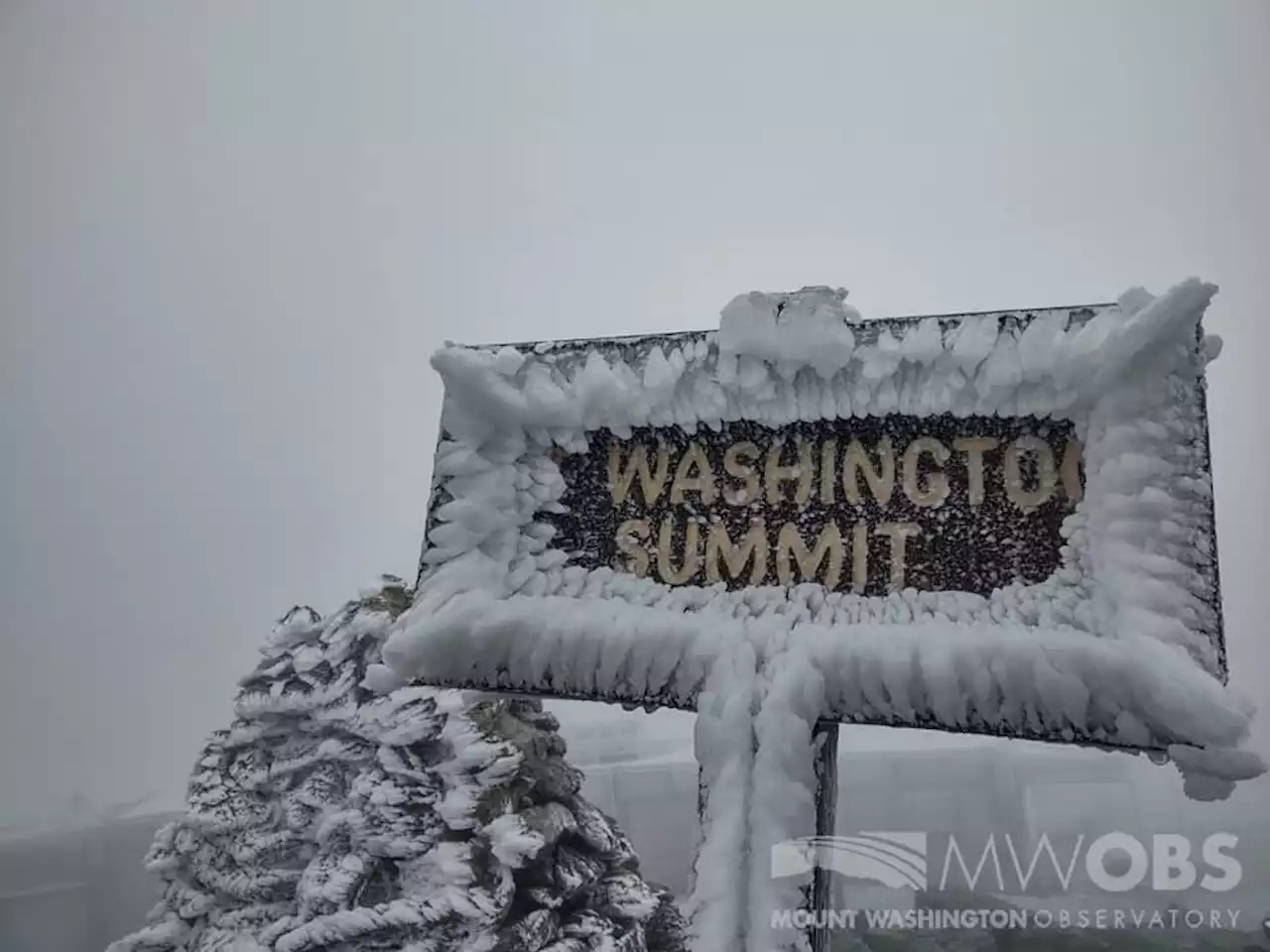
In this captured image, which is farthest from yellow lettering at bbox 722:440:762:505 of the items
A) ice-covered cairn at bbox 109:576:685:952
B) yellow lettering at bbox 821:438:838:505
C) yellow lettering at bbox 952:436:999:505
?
ice-covered cairn at bbox 109:576:685:952

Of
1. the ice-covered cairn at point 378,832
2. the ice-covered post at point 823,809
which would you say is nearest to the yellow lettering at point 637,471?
the ice-covered post at point 823,809

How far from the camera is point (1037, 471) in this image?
123cm

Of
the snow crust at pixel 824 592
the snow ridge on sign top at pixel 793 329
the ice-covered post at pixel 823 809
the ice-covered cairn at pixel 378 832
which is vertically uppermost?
the snow ridge on sign top at pixel 793 329

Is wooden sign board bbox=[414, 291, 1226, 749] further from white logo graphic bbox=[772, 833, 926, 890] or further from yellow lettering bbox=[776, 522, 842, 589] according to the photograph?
white logo graphic bbox=[772, 833, 926, 890]

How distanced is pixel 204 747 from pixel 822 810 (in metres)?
3.54

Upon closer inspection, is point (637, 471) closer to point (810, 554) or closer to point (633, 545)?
point (633, 545)

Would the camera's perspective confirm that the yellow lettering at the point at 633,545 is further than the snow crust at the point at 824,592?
Yes

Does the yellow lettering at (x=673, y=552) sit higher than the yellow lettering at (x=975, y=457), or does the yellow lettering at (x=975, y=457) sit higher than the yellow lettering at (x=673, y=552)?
the yellow lettering at (x=975, y=457)

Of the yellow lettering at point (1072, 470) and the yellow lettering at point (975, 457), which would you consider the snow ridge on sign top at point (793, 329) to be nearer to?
the yellow lettering at point (975, 457)

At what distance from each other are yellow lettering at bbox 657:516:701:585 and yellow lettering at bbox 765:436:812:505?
0.15m

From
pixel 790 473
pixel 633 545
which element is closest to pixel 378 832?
pixel 633 545

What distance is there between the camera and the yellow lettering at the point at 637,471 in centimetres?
142

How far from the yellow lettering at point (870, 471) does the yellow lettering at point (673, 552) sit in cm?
27

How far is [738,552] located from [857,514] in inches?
8.2
